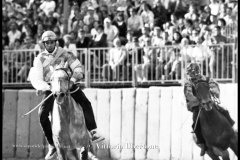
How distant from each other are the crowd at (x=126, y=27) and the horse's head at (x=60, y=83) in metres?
5.64

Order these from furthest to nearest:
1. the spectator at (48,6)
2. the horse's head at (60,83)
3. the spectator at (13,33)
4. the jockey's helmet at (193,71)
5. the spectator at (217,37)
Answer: the spectator at (48,6), the spectator at (13,33), the spectator at (217,37), the jockey's helmet at (193,71), the horse's head at (60,83)

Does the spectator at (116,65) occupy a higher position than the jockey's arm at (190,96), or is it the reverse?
the spectator at (116,65)

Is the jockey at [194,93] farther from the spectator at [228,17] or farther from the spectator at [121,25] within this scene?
the spectator at [121,25]

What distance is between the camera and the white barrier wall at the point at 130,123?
1610 centimetres

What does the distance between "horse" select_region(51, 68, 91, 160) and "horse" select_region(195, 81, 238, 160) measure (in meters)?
2.21

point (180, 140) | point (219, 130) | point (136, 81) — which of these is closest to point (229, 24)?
point (136, 81)

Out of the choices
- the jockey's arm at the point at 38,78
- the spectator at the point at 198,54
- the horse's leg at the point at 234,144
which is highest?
the spectator at the point at 198,54

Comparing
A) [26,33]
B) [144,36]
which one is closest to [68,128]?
[144,36]

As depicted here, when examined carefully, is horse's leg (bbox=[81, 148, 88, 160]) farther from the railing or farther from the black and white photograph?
the railing

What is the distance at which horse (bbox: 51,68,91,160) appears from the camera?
12.6 metres

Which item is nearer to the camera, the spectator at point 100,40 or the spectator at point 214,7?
the spectator at point 214,7

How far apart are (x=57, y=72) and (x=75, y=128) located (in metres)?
1.33

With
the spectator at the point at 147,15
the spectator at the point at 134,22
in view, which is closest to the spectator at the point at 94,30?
the spectator at the point at 134,22

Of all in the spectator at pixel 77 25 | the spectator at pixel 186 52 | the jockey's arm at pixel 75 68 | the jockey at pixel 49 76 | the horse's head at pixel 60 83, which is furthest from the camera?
the spectator at pixel 77 25
